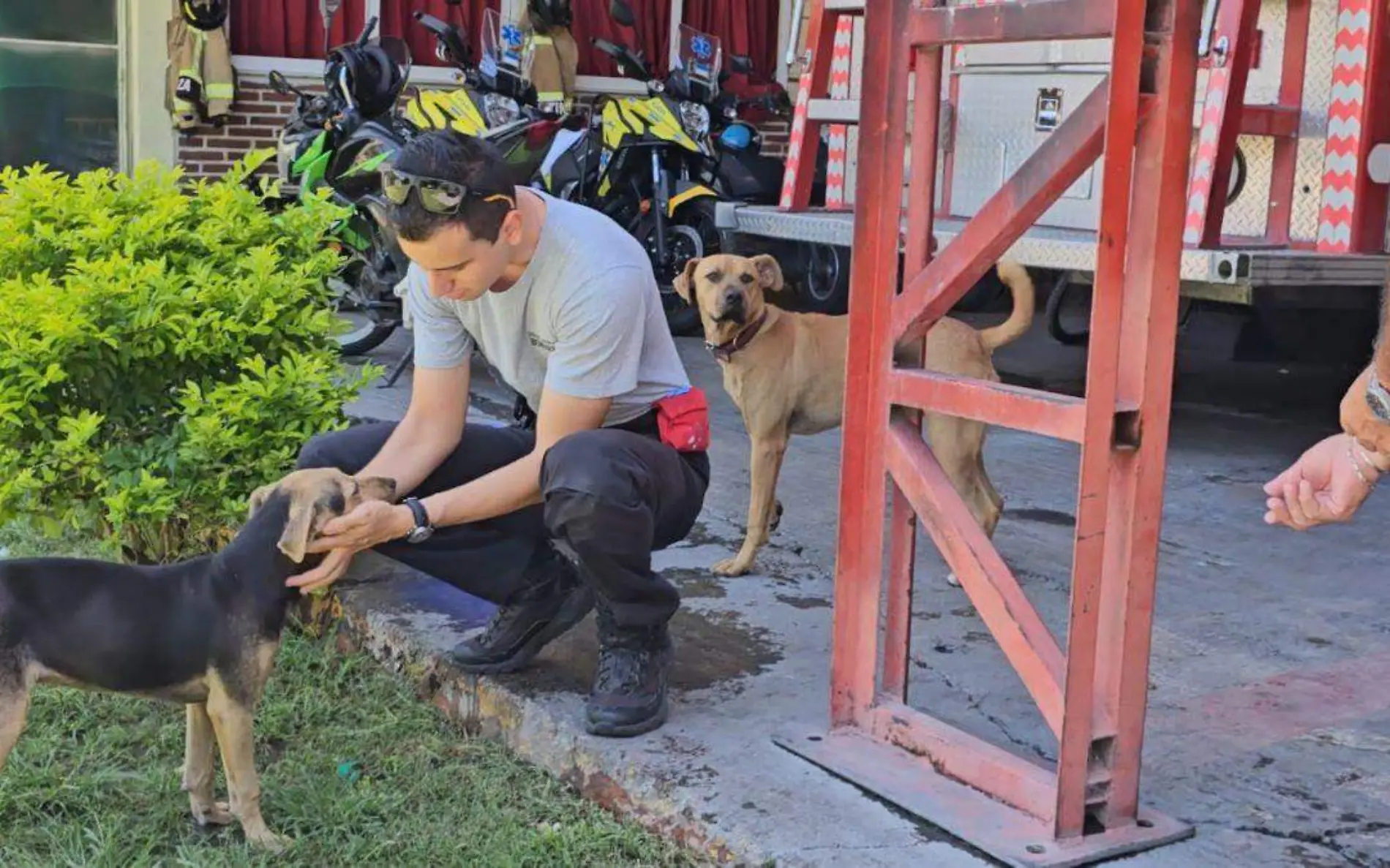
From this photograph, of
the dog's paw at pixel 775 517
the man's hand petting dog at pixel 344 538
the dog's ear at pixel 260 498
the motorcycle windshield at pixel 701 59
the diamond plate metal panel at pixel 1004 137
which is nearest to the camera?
the man's hand petting dog at pixel 344 538

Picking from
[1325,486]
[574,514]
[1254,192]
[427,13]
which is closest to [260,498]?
[574,514]

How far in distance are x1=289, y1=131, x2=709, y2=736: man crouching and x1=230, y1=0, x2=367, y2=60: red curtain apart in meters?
7.97

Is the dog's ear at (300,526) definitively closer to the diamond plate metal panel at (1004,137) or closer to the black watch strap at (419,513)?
the black watch strap at (419,513)

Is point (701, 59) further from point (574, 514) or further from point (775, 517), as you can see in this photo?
point (574, 514)

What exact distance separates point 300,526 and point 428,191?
72 cm

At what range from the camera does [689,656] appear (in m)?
3.97

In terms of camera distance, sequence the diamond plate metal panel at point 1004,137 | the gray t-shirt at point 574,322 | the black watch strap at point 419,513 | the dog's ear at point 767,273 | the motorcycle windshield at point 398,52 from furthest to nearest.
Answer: the motorcycle windshield at point 398,52
the diamond plate metal panel at point 1004,137
the dog's ear at point 767,273
the gray t-shirt at point 574,322
the black watch strap at point 419,513

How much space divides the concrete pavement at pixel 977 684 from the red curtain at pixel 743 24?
732cm

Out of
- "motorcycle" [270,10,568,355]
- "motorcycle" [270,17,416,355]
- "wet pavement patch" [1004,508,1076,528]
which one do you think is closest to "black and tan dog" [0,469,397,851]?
"wet pavement patch" [1004,508,1076,528]

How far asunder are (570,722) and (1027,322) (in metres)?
2.43

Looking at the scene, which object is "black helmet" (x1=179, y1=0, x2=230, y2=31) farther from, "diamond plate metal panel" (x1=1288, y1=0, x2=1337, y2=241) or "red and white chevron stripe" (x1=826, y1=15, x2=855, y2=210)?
"diamond plate metal panel" (x1=1288, y1=0, x2=1337, y2=241)

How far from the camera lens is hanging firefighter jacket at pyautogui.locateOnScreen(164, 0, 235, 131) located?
10.6m

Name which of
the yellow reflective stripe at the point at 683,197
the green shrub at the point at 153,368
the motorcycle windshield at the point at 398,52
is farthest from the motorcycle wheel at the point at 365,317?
the green shrub at the point at 153,368

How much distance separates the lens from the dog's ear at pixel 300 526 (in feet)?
9.82
